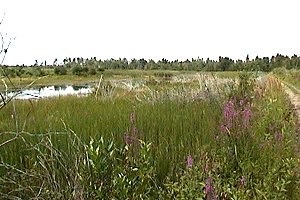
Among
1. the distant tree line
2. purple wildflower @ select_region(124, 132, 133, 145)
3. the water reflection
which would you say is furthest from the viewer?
the distant tree line

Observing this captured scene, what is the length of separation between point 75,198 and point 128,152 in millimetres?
876

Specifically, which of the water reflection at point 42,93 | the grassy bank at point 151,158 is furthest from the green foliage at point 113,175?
the water reflection at point 42,93

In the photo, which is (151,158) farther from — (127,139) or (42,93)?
(42,93)

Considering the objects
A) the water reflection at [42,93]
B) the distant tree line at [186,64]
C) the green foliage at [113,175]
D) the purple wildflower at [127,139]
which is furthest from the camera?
the distant tree line at [186,64]

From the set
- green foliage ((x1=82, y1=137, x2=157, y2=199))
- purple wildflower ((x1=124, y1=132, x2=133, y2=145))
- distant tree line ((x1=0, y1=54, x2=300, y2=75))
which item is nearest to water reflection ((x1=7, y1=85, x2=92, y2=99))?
green foliage ((x1=82, y1=137, x2=157, y2=199))

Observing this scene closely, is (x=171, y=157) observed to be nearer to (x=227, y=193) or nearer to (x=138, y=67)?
(x=227, y=193)

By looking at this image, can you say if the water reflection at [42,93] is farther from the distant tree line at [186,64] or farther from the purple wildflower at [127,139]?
the distant tree line at [186,64]

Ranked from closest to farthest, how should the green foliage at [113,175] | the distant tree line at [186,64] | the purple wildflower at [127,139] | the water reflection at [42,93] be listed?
the green foliage at [113,175] < the water reflection at [42,93] < the purple wildflower at [127,139] < the distant tree line at [186,64]

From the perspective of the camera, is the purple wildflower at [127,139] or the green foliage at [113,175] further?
the purple wildflower at [127,139]

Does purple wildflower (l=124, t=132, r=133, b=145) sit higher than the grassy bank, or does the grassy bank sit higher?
purple wildflower (l=124, t=132, r=133, b=145)

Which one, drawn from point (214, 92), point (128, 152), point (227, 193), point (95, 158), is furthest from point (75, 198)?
point (214, 92)

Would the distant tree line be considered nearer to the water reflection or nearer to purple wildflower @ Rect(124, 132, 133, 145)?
the water reflection

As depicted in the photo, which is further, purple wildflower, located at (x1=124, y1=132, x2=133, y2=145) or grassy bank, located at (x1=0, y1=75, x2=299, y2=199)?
purple wildflower, located at (x1=124, y1=132, x2=133, y2=145)

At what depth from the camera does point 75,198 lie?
3.04 meters
